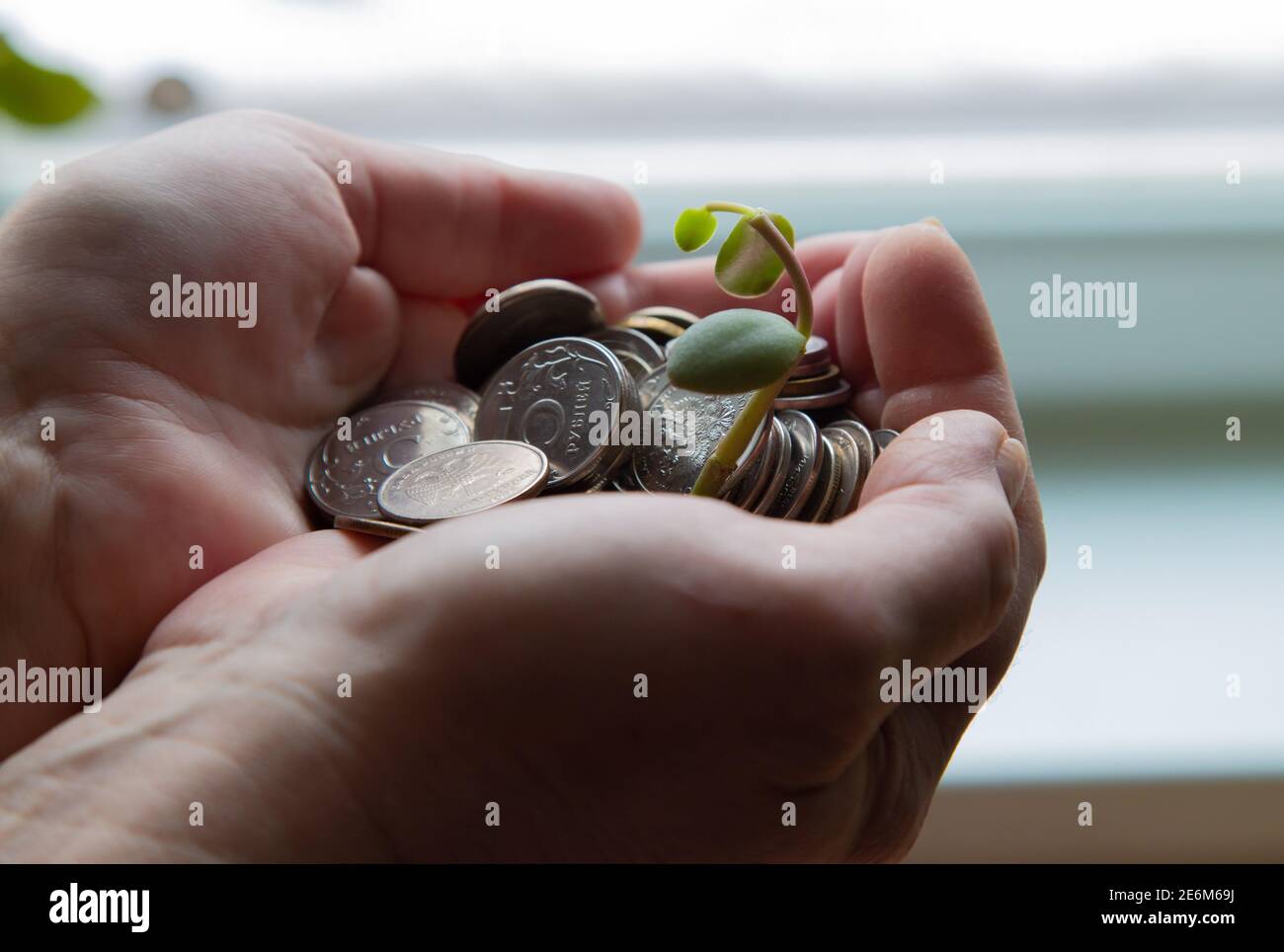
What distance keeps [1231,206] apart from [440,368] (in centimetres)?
134

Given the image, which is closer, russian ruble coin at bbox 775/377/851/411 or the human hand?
the human hand

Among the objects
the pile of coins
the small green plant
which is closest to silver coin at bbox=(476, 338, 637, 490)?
the pile of coins

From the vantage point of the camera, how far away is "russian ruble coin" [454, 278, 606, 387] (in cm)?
122

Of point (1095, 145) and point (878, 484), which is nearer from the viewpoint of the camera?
point (878, 484)

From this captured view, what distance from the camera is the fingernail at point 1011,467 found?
2.75 feet

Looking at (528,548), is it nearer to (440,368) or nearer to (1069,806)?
(440,368)

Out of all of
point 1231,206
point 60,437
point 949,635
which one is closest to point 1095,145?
point 1231,206

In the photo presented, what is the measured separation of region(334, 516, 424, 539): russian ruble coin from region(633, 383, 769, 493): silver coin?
247 millimetres

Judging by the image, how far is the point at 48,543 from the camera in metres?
0.92

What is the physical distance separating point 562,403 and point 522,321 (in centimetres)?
18

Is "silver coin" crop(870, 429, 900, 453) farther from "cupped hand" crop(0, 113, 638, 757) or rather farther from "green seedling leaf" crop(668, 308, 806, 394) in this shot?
"cupped hand" crop(0, 113, 638, 757)

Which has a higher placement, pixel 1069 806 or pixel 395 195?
pixel 395 195

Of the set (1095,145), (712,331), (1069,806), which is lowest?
(1069,806)
